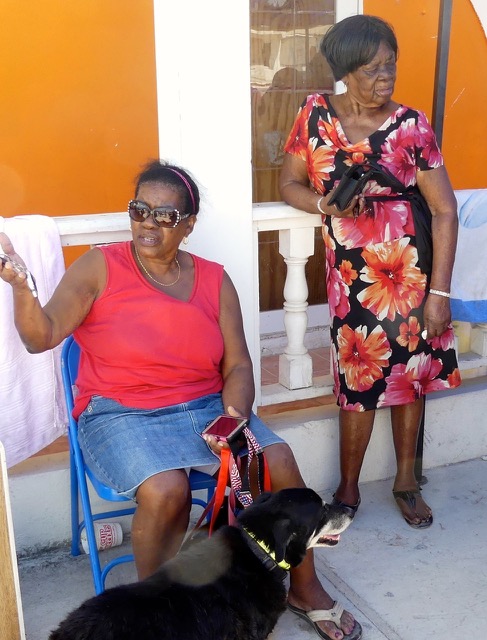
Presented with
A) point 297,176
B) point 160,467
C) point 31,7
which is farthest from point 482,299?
point 31,7

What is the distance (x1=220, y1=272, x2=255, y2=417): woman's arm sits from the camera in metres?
3.06

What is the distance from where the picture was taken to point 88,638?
2.10 m

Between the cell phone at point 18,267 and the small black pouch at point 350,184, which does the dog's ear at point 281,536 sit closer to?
the cell phone at point 18,267

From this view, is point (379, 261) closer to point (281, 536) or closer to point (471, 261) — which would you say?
point (471, 261)

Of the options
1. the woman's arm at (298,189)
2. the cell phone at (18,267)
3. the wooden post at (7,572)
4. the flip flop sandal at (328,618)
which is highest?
the woman's arm at (298,189)

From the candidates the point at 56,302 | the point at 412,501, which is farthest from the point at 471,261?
the point at 56,302

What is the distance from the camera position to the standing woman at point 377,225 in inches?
128

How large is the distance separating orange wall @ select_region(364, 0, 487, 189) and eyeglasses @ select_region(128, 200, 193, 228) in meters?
3.38

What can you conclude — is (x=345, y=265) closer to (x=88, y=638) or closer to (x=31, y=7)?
(x=88, y=638)

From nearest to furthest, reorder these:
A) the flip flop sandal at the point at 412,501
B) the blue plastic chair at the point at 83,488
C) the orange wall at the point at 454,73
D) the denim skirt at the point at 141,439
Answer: the denim skirt at the point at 141,439 → the blue plastic chair at the point at 83,488 → the flip flop sandal at the point at 412,501 → the orange wall at the point at 454,73

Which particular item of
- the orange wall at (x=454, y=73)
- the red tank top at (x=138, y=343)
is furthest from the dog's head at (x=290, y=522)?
the orange wall at (x=454, y=73)

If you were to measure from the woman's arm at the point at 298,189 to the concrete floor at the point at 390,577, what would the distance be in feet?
4.91

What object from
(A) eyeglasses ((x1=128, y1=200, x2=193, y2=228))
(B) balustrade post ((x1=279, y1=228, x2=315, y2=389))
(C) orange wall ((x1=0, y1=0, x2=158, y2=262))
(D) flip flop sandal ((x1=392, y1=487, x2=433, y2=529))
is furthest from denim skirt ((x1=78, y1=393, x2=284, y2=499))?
(C) orange wall ((x1=0, y1=0, x2=158, y2=262))

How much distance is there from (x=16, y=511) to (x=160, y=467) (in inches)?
40.2
